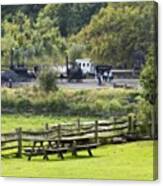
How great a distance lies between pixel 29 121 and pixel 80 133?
223 mm

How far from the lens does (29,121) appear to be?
9.19 feet

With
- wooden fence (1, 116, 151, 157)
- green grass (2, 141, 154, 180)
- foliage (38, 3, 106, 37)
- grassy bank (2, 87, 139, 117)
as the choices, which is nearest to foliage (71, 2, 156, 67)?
foliage (38, 3, 106, 37)

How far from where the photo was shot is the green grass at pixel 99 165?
106 inches

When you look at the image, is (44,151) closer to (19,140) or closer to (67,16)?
(19,140)

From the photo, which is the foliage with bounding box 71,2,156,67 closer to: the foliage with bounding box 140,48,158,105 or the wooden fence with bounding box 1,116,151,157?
the foliage with bounding box 140,48,158,105

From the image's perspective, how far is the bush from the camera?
9.14ft

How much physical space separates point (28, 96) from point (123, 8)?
0.54 m

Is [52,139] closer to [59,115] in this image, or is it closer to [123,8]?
[59,115]

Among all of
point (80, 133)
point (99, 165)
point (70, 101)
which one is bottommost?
point (99, 165)

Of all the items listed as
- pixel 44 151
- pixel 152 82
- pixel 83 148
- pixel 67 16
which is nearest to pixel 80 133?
pixel 83 148

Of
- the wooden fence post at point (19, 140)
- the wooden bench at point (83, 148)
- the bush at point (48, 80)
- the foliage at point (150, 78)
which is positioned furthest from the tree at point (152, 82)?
the wooden fence post at point (19, 140)

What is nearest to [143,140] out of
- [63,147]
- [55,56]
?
[63,147]

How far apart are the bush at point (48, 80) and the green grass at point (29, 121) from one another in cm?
12

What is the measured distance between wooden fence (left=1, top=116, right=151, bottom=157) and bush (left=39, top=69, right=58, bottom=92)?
0.16 metres
